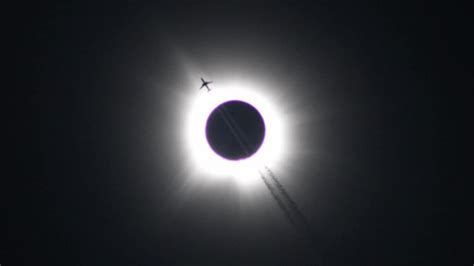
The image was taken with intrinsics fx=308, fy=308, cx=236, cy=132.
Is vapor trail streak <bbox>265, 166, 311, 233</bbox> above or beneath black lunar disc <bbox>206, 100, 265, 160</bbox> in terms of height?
beneath

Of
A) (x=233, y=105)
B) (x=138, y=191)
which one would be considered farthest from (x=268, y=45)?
(x=138, y=191)

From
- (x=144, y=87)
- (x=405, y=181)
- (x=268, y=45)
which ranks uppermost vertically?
(x=144, y=87)

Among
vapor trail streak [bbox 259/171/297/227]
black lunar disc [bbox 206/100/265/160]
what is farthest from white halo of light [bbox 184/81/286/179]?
vapor trail streak [bbox 259/171/297/227]

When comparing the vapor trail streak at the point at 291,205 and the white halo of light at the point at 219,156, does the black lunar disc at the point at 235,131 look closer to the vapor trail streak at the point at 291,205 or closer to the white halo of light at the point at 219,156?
the white halo of light at the point at 219,156

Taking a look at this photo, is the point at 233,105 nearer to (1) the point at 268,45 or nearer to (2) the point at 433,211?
(1) the point at 268,45

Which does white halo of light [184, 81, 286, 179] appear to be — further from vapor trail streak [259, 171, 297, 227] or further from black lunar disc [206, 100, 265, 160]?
vapor trail streak [259, 171, 297, 227]

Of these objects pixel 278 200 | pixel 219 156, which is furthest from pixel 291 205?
pixel 219 156
